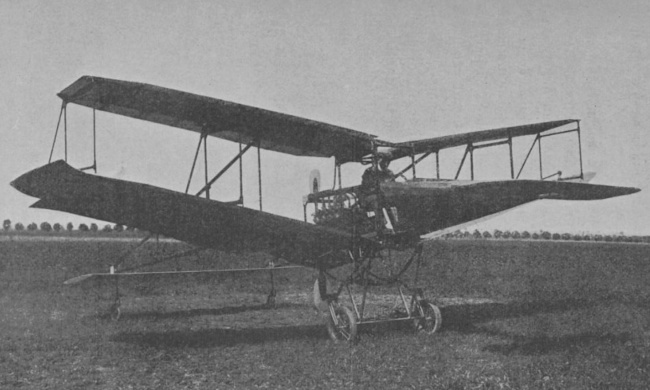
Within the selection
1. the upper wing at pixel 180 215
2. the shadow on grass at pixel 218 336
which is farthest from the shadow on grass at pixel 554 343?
the shadow on grass at pixel 218 336

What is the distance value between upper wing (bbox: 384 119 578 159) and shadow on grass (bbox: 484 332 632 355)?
397cm

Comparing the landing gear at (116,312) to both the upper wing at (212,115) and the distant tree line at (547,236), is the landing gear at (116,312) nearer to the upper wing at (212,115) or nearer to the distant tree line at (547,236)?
the upper wing at (212,115)

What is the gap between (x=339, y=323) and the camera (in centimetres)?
1089

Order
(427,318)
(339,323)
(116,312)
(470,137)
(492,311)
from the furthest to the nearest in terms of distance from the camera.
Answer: (492,311) → (116,312) → (470,137) → (427,318) → (339,323)

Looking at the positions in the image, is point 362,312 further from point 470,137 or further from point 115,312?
point 115,312

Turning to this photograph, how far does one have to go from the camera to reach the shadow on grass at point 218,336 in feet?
35.5

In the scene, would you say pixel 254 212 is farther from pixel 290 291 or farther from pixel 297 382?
pixel 290 291

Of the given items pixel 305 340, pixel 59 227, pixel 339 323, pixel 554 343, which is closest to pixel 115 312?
pixel 305 340

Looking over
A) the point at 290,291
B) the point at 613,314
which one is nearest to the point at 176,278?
the point at 290,291

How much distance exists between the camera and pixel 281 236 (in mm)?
10781

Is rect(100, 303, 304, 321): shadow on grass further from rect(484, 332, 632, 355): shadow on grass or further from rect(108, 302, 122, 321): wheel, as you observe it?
rect(484, 332, 632, 355): shadow on grass

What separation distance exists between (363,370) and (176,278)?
16.4m

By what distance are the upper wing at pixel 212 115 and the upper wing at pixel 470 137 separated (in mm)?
A: 1000

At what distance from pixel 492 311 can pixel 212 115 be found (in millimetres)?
9045
